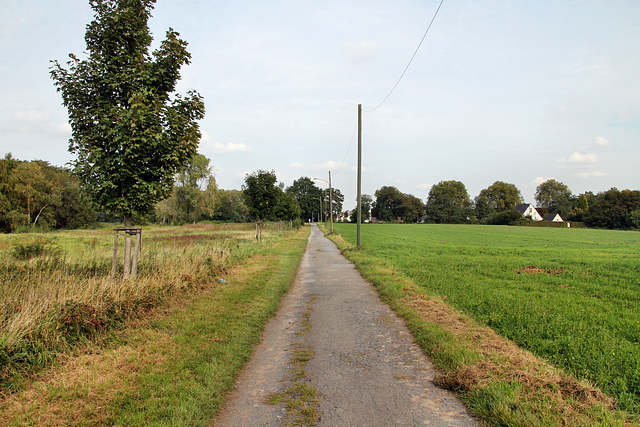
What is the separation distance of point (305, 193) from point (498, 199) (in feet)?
214

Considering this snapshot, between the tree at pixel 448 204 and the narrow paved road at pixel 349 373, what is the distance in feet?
386

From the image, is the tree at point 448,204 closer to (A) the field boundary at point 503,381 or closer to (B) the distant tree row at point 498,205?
(B) the distant tree row at point 498,205

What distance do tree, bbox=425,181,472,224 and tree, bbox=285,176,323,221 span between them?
39814mm

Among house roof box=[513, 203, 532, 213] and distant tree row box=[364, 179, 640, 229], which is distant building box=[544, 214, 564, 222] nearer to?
distant tree row box=[364, 179, 640, 229]

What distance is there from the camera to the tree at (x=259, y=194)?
2575cm

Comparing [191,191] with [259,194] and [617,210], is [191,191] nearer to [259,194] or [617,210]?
[259,194]

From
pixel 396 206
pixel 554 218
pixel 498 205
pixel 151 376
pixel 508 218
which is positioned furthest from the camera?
pixel 396 206

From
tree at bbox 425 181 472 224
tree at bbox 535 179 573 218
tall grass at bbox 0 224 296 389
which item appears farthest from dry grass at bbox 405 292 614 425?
tree at bbox 535 179 573 218

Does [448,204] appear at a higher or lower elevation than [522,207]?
higher

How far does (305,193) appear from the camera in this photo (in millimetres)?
120125

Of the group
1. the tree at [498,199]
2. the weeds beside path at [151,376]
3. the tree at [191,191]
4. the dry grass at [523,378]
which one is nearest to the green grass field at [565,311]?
the dry grass at [523,378]

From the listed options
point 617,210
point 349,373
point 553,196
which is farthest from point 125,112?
point 553,196

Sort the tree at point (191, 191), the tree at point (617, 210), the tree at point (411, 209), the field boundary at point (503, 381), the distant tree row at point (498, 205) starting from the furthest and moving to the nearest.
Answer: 1. the tree at point (411, 209)
2. the distant tree row at point (498, 205)
3. the tree at point (617, 210)
4. the tree at point (191, 191)
5. the field boundary at point (503, 381)

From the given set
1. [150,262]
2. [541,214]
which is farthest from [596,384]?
[541,214]
